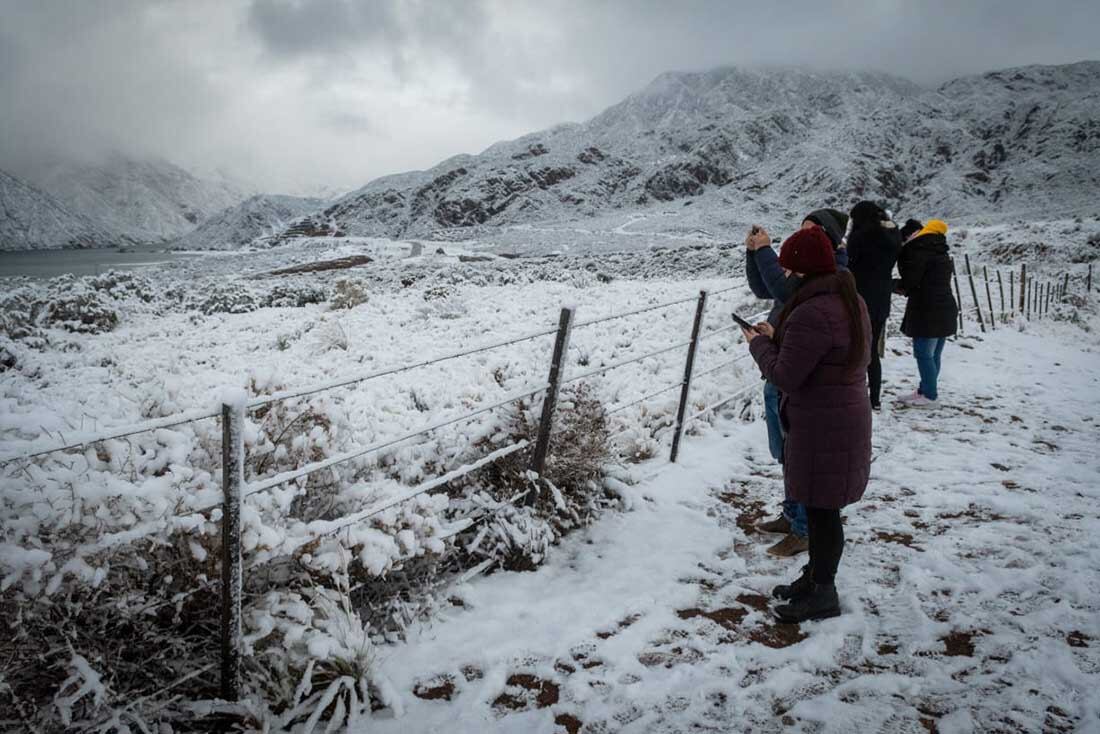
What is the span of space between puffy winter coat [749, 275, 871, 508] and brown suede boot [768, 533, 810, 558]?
3.31ft

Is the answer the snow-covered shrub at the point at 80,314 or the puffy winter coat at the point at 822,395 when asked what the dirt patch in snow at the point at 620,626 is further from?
the snow-covered shrub at the point at 80,314

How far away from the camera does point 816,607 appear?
2869 mm

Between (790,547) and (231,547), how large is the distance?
314 cm

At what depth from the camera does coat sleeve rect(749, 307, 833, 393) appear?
8.02ft

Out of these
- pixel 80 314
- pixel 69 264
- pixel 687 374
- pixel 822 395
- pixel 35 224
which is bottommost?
pixel 687 374

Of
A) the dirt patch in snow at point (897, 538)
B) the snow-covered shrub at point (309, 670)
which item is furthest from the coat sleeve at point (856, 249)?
the snow-covered shrub at point (309, 670)

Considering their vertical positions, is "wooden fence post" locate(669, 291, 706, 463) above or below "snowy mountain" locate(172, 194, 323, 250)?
below

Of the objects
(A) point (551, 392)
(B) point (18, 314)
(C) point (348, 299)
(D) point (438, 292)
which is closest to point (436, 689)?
(A) point (551, 392)

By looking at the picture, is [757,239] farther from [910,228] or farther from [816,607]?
[910,228]

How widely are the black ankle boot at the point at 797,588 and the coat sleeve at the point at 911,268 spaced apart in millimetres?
4310

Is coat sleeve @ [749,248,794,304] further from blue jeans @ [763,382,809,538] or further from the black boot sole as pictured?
the black boot sole

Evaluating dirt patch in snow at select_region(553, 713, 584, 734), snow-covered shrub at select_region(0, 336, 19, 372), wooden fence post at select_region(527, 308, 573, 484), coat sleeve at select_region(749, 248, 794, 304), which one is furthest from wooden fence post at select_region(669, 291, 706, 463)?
snow-covered shrub at select_region(0, 336, 19, 372)

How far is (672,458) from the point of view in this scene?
5094 mm

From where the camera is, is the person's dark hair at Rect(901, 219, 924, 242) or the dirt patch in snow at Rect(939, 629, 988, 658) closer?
the dirt patch in snow at Rect(939, 629, 988, 658)
